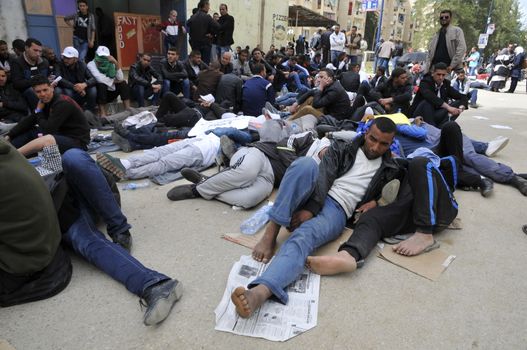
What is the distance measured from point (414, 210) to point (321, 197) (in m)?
0.72

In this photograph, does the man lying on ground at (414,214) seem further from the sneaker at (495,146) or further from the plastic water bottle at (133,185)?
the sneaker at (495,146)

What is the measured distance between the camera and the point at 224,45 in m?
10.7

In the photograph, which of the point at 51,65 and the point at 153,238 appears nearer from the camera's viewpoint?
the point at 153,238

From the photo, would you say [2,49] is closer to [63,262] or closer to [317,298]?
[63,262]

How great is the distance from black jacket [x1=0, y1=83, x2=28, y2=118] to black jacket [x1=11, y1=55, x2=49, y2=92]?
103mm

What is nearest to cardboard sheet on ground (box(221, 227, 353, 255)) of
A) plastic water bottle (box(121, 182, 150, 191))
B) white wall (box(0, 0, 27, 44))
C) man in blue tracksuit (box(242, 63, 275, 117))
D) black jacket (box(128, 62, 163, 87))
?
plastic water bottle (box(121, 182, 150, 191))

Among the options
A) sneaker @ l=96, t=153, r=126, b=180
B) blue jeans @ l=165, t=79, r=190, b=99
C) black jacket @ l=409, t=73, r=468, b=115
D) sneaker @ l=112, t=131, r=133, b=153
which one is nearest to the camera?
sneaker @ l=96, t=153, r=126, b=180

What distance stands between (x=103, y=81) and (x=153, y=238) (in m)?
5.17

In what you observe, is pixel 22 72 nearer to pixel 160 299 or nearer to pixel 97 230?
pixel 97 230

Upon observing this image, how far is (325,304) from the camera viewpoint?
2.25 m

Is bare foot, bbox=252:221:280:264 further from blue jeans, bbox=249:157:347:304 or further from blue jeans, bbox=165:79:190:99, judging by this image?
blue jeans, bbox=165:79:190:99

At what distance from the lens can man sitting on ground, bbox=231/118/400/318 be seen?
91.6 inches

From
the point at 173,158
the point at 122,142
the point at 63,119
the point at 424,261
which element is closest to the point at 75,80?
the point at 122,142

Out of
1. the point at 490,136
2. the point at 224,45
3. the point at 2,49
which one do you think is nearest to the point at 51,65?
the point at 2,49
